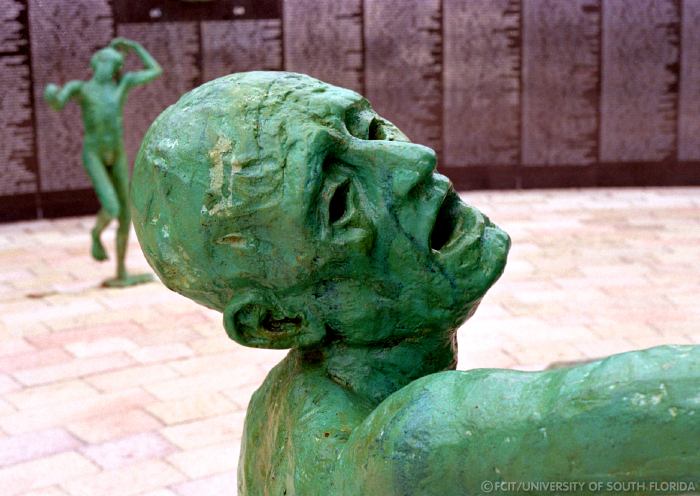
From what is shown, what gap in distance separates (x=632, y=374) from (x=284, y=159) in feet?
2.40

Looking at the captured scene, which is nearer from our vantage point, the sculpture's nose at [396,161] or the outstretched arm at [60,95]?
the sculpture's nose at [396,161]

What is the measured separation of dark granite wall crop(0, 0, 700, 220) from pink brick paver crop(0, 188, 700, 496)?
114 centimetres

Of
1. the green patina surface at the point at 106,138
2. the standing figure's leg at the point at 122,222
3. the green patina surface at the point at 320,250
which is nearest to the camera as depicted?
the green patina surface at the point at 320,250

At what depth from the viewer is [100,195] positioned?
885 cm

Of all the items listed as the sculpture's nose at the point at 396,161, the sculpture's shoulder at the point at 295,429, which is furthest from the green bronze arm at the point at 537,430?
the sculpture's nose at the point at 396,161

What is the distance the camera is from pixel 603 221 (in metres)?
10.8

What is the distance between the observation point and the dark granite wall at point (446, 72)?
36.2 feet

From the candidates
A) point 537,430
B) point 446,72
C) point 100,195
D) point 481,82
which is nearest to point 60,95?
point 100,195

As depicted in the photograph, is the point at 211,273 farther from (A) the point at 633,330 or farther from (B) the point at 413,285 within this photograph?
(A) the point at 633,330

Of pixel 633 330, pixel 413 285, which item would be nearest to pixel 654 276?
pixel 633 330

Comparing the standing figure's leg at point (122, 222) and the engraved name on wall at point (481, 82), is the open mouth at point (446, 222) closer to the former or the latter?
the standing figure's leg at point (122, 222)

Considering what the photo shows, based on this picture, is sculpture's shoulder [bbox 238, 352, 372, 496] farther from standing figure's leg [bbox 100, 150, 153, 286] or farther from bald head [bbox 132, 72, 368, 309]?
standing figure's leg [bbox 100, 150, 153, 286]

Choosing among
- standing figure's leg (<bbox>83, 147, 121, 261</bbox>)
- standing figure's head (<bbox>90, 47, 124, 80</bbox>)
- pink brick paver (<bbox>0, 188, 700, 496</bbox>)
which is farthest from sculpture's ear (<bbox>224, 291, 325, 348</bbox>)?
standing figure's head (<bbox>90, 47, 124, 80</bbox>)

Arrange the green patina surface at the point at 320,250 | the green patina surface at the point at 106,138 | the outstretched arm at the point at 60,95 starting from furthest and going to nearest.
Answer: the green patina surface at the point at 106,138
the outstretched arm at the point at 60,95
the green patina surface at the point at 320,250
